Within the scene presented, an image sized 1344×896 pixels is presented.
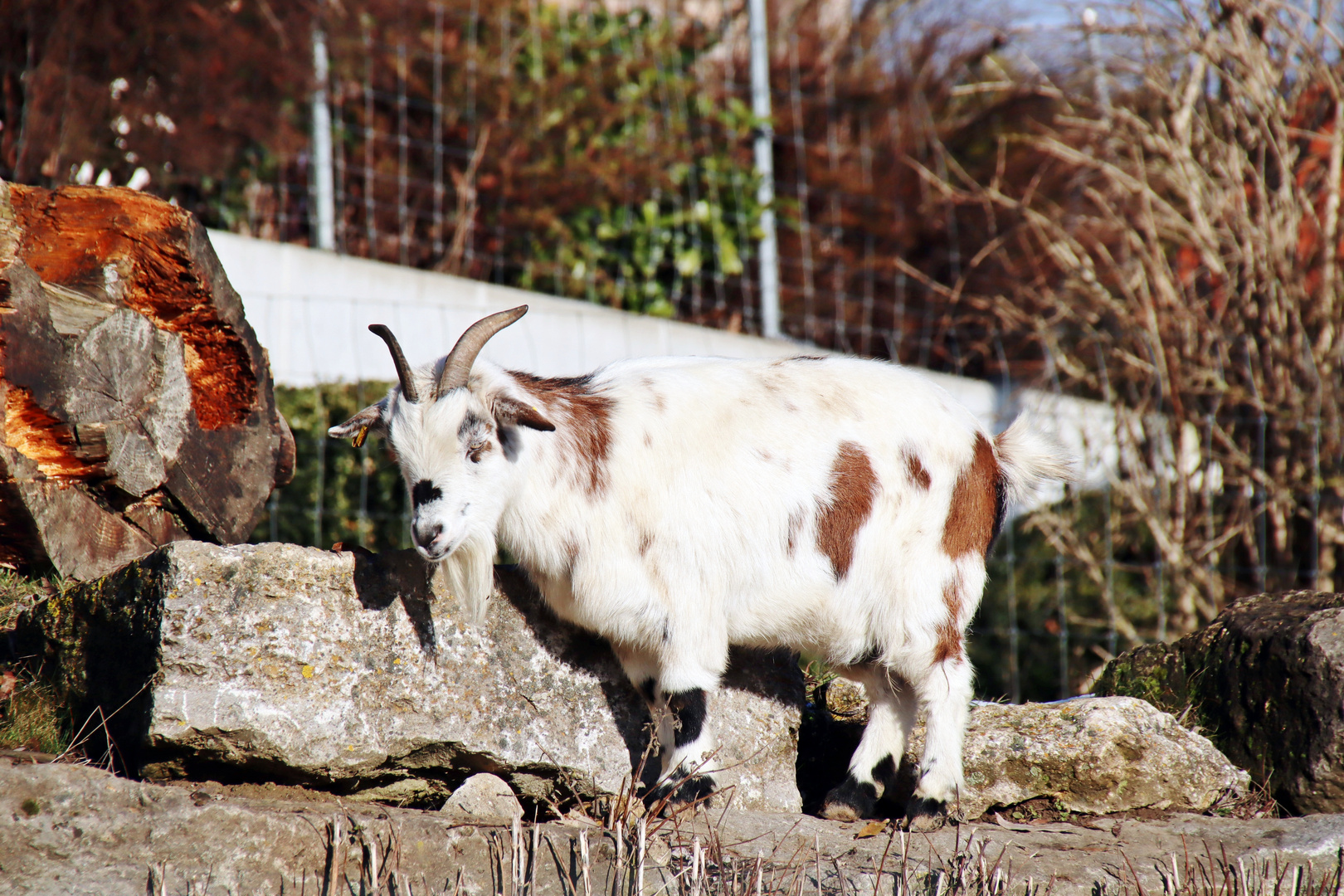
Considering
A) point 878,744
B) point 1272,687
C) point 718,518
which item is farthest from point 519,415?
point 1272,687

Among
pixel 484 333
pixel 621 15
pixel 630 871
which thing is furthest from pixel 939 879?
pixel 621 15

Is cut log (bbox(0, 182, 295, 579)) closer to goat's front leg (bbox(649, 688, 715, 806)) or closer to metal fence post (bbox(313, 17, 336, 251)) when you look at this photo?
goat's front leg (bbox(649, 688, 715, 806))

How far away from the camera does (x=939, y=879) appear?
3.01 m

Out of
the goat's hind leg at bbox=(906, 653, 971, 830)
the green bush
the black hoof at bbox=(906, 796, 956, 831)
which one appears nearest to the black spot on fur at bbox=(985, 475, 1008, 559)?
the goat's hind leg at bbox=(906, 653, 971, 830)

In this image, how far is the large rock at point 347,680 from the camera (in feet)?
10.2

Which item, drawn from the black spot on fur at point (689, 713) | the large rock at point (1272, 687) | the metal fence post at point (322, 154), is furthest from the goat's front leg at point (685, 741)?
the metal fence post at point (322, 154)

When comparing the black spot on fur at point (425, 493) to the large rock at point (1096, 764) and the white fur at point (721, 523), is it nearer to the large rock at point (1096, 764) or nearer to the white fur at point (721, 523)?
the white fur at point (721, 523)

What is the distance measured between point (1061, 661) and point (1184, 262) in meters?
2.78

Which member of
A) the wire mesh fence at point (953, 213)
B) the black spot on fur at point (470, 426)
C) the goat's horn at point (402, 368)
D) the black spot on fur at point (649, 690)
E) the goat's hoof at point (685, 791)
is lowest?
the goat's hoof at point (685, 791)

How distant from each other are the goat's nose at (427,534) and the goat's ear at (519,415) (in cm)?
35

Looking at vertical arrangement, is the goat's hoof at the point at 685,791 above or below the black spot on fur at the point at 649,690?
below

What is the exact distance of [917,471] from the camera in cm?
365

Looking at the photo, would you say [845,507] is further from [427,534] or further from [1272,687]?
[1272,687]

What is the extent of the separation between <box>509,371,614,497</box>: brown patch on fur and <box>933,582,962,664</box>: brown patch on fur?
1088 mm
